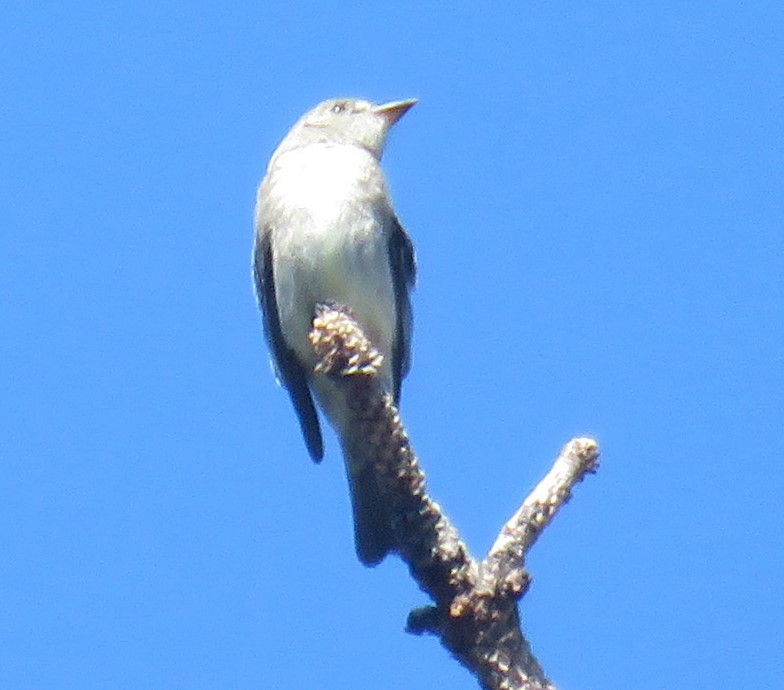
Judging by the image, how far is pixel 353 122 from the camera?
9.71 m

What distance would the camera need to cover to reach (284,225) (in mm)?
8062

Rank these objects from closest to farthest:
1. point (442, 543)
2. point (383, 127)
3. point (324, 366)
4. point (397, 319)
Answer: point (442, 543), point (324, 366), point (397, 319), point (383, 127)

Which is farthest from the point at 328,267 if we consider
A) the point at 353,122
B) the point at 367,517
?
the point at 353,122

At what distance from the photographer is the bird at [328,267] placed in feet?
25.6

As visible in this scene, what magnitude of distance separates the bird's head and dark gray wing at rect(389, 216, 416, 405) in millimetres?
1132

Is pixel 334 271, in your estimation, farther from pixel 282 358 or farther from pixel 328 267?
pixel 282 358

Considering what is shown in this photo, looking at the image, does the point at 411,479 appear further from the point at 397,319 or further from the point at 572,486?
the point at 397,319

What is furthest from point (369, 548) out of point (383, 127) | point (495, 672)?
point (383, 127)

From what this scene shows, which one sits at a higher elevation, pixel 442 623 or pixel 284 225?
pixel 284 225

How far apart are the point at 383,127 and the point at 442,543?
5.44 m

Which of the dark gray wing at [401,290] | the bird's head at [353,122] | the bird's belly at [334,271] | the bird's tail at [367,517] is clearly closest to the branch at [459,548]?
the bird's tail at [367,517]

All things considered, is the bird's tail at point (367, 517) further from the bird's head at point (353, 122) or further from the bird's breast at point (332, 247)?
the bird's head at point (353, 122)

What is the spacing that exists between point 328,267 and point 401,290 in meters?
0.82

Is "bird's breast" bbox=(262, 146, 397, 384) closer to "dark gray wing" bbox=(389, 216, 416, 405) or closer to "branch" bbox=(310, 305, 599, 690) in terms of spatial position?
"dark gray wing" bbox=(389, 216, 416, 405)
